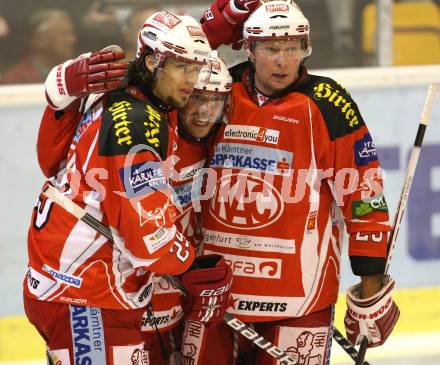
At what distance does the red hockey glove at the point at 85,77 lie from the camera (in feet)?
8.27

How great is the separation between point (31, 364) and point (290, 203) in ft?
4.54

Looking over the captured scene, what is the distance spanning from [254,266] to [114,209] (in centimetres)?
59

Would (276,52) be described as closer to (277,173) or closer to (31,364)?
(277,173)

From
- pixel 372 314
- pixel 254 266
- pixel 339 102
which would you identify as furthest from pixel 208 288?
pixel 339 102

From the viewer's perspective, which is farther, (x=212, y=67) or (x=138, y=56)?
(x=212, y=67)

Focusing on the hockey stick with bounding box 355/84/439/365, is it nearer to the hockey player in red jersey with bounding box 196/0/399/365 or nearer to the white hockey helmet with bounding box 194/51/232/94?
the hockey player in red jersey with bounding box 196/0/399/365

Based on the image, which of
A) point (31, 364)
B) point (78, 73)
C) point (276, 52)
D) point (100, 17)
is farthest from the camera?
point (100, 17)

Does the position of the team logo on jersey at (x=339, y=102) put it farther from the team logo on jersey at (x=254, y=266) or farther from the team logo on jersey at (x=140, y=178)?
the team logo on jersey at (x=140, y=178)

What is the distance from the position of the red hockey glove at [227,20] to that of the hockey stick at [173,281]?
2.43 ft

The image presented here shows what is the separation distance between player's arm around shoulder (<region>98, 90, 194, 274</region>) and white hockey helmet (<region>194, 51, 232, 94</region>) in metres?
0.26

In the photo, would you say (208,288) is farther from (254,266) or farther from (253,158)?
(253,158)

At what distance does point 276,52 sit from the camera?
2.81 metres

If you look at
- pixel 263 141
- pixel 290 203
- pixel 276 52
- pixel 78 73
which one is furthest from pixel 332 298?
pixel 78 73

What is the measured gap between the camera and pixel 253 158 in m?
2.89
